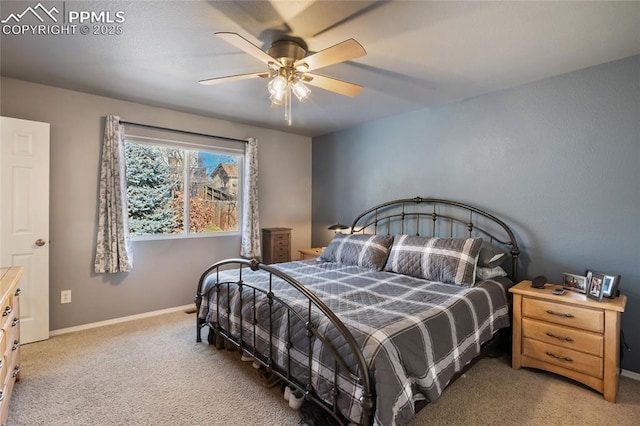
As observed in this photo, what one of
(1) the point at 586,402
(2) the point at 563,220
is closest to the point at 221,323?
(1) the point at 586,402

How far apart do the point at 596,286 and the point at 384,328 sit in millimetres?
1779

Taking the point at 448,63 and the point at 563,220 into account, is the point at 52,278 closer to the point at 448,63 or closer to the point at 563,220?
the point at 448,63

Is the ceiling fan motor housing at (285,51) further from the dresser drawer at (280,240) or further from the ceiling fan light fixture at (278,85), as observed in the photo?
the dresser drawer at (280,240)

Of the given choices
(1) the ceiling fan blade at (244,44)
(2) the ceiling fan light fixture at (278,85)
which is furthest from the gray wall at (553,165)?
(1) the ceiling fan blade at (244,44)

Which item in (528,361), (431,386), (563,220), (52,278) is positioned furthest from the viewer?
(52,278)

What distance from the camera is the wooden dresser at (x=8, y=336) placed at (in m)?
1.67

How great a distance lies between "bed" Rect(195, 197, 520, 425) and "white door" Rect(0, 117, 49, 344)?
1556 mm

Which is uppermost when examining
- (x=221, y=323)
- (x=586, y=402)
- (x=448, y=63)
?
(x=448, y=63)

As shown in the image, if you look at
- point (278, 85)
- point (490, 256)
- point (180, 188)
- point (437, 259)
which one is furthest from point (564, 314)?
point (180, 188)

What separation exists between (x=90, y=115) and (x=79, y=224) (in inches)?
46.2

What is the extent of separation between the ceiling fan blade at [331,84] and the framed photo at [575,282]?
7.48 feet

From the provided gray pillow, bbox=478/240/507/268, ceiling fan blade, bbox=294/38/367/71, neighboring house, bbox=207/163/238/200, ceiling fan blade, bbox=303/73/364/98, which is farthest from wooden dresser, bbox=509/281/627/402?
neighboring house, bbox=207/163/238/200

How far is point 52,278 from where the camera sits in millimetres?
3068

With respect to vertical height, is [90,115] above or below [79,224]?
above
